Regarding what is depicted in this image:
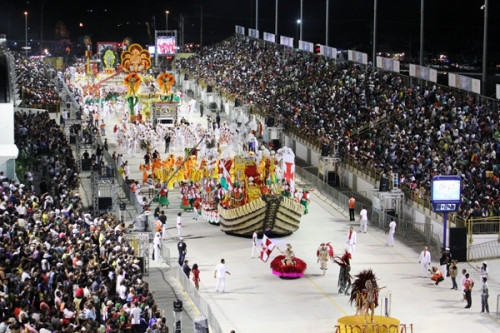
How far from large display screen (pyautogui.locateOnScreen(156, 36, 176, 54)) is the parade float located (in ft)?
228

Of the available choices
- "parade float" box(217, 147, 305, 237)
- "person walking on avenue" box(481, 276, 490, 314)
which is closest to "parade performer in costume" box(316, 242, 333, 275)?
"parade float" box(217, 147, 305, 237)

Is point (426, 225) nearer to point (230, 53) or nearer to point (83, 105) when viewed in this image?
point (83, 105)

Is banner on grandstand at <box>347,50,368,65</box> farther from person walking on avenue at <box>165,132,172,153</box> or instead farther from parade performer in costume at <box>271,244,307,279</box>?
parade performer in costume at <box>271,244,307,279</box>

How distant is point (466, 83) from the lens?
188ft

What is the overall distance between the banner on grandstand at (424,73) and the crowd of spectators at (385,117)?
1.83 ft

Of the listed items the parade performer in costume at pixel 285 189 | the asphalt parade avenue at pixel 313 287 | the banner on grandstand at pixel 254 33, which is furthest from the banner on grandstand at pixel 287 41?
the asphalt parade avenue at pixel 313 287

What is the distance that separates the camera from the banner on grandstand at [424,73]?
61.7m

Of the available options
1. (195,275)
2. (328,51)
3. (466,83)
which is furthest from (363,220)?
(328,51)

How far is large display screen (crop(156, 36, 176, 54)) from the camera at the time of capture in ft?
385

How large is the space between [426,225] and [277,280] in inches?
338

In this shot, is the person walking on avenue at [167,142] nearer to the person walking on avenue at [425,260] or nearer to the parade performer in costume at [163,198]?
the parade performer in costume at [163,198]

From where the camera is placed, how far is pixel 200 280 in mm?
38562

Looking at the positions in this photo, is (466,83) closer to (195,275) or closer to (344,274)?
(344,274)

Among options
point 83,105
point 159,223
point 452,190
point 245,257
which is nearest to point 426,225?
point 452,190
